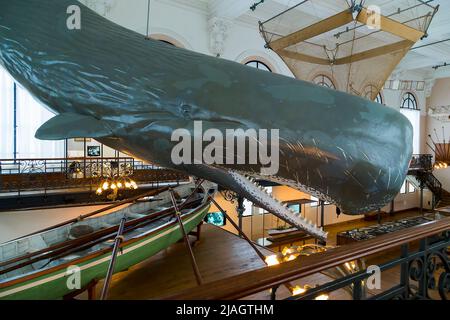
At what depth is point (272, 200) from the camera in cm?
69

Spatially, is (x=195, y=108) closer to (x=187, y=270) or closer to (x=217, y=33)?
(x=187, y=270)

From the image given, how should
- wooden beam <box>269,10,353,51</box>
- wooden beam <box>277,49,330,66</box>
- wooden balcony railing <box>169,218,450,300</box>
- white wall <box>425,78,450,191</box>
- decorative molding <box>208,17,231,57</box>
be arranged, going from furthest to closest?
1. white wall <box>425,78,450,191</box>
2. decorative molding <box>208,17,231,57</box>
3. wooden beam <box>277,49,330,66</box>
4. wooden beam <box>269,10,353,51</box>
5. wooden balcony railing <box>169,218,450,300</box>

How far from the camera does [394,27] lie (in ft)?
13.3

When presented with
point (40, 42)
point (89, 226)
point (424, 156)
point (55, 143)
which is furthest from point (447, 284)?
point (424, 156)

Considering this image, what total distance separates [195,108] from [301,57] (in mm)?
5414

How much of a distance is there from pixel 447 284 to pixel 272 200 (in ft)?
6.15

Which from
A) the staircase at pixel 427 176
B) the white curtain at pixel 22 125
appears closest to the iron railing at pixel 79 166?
the white curtain at pixel 22 125

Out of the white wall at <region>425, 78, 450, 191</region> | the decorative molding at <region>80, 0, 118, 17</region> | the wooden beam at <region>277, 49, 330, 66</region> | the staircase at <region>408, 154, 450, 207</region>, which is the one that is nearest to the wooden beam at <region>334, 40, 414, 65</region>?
the wooden beam at <region>277, 49, 330, 66</region>

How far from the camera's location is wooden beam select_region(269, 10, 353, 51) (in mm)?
4199

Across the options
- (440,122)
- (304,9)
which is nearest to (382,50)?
(304,9)

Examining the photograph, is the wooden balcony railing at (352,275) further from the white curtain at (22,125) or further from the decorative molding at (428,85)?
the decorative molding at (428,85)

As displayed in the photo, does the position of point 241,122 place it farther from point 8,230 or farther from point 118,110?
point 8,230

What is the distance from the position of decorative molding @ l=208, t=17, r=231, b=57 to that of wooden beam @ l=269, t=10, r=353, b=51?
14.0ft

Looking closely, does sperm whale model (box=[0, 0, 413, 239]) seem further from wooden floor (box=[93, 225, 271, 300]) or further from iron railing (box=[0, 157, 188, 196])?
iron railing (box=[0, 157, 188, 196])
